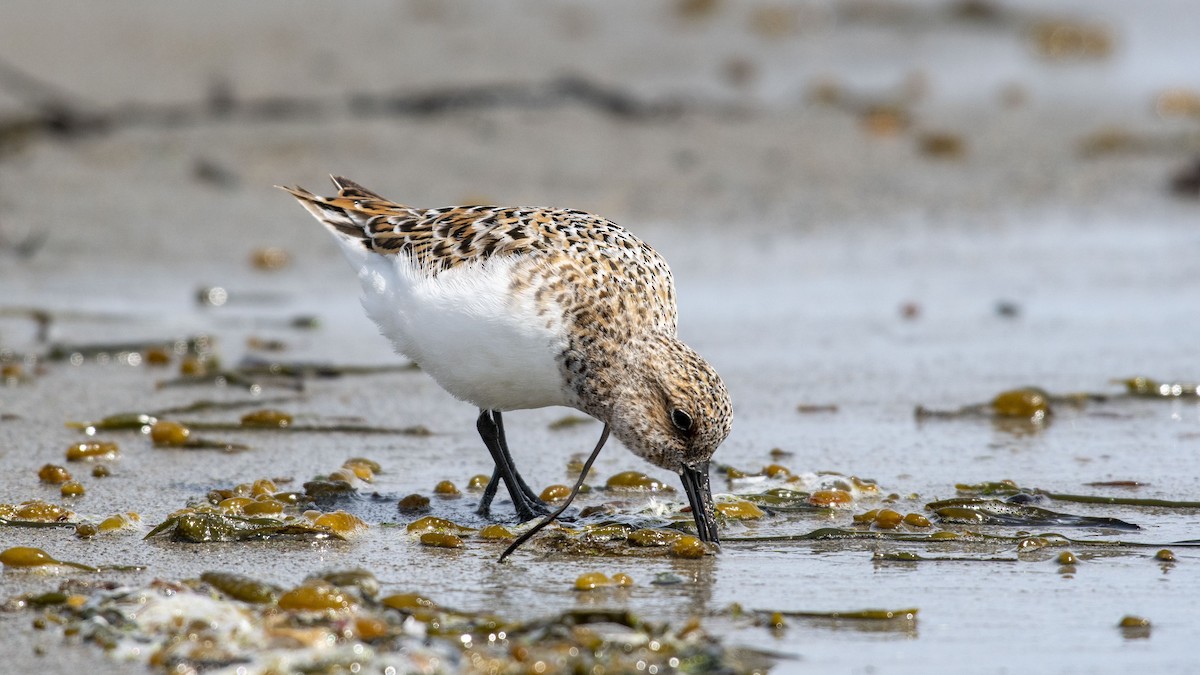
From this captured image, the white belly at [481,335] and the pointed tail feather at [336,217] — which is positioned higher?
the pointed tail feather at [336,217]

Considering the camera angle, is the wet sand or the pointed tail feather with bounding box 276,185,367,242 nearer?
the wet sand

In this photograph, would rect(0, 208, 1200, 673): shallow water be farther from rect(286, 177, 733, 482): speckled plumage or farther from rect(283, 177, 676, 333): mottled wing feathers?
rect(283, 177, 676, 333): mottled wing feathers

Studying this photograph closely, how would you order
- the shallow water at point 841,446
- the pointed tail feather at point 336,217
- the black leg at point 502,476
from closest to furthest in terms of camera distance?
1. the shallow water at point 841,446
2. the black leg at point 502,476
3. the pointed tail feather at point 336,217

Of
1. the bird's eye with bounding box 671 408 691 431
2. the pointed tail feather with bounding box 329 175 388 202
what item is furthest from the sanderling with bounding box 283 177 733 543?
the pointed tail feather with bounding box 329 175 388 202

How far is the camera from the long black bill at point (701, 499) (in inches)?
168

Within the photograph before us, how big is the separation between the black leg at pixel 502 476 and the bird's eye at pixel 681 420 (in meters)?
0.63

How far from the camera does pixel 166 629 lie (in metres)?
3.41

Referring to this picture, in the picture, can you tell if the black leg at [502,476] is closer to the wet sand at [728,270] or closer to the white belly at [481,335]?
the white belly at [481,335]

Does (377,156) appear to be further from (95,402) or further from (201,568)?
(201,568)

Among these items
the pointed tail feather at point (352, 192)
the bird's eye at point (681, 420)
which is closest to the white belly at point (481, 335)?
the bird's eye at point (681, 420)

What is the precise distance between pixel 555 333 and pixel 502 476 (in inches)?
23.2

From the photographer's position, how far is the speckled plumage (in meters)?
4.29

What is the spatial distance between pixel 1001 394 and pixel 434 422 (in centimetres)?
205

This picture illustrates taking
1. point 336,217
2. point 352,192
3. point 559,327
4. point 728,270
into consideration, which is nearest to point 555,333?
point 559,327
